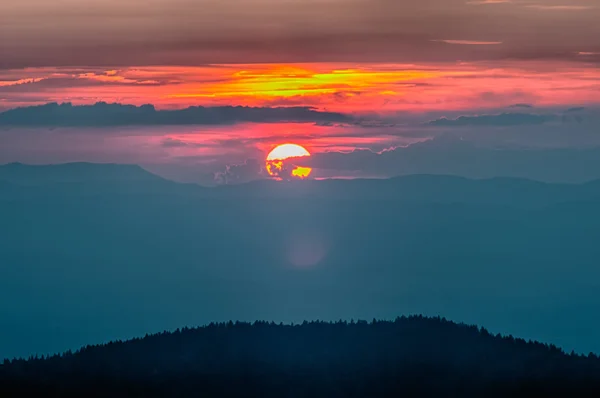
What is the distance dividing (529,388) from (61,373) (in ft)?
234

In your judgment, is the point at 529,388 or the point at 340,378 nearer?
the point at 529,388

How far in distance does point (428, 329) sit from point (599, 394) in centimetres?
4694

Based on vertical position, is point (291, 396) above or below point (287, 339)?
below

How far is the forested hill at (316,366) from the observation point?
135000 millimetres

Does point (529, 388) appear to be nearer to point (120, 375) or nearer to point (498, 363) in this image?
point (498, 363)

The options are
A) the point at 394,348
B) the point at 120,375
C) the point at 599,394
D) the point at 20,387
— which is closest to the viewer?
the point at 599,394

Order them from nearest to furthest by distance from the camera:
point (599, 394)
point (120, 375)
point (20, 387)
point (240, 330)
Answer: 1. point (599, 394)
2. point (20, 387)
3. point (120, 375)
4. point (240, 330)

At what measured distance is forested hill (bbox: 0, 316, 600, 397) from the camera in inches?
5315

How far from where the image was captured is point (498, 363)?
147 metres

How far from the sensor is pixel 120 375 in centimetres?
14250

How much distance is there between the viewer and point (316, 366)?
150875mm

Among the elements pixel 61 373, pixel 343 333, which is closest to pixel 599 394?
pixel 343 333

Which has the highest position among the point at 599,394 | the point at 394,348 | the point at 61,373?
the point at 394,348

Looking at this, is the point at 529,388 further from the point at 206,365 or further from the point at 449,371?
the point at 206,365
